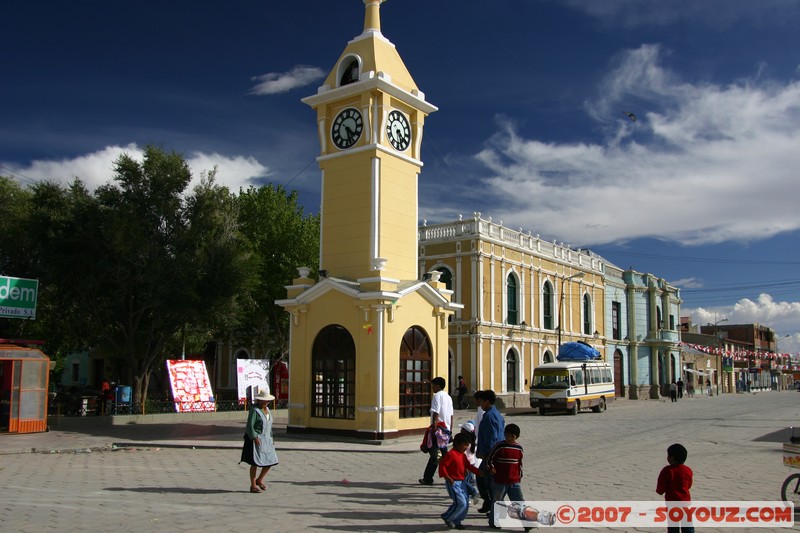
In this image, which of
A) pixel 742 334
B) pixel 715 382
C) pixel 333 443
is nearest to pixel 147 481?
pixel 333 443

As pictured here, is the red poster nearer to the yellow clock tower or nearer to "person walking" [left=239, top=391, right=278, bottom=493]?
the yellow clock tower

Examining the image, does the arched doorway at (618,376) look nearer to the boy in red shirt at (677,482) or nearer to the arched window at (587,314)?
the arched window at (587,314)

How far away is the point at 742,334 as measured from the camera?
99.9 metres

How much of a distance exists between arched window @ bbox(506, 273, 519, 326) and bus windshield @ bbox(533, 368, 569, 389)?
5.88m

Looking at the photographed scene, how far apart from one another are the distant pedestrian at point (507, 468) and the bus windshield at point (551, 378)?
2489cm

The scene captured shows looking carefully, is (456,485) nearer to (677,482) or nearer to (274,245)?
(677,482)

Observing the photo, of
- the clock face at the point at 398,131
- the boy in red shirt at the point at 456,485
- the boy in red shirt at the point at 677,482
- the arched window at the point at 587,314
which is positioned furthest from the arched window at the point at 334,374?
the arched window at the point at 587,314

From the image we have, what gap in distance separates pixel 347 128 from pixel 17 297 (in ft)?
38.1

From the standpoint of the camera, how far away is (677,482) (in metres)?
7.11

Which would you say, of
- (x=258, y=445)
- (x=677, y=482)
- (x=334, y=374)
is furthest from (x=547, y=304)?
(x=677, y=482)

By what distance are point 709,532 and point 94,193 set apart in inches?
940

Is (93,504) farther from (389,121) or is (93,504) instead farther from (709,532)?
(389,121)

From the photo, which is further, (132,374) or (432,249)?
(432,249)

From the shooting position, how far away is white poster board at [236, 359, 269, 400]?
28750 millimetres
